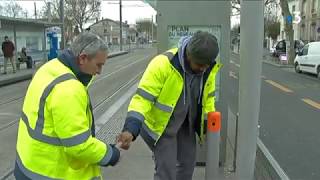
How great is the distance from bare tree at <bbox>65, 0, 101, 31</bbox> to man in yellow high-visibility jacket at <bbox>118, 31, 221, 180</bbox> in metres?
50.9

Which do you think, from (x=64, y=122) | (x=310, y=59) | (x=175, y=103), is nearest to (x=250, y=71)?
(x=175, y=103)

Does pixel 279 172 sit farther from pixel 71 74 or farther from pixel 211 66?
pixel 71 74

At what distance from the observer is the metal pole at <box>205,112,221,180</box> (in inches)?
137

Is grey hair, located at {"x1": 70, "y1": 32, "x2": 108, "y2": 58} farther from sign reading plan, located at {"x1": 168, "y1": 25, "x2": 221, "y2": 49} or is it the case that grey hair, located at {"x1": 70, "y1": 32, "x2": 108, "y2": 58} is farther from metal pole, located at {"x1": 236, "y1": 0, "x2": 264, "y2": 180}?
sign reading plan, located at {"x1": 168, "y1": 25, "x2": 221, "y2": 49}

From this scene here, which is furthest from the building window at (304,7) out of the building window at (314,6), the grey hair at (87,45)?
the grey hair at (87,45)

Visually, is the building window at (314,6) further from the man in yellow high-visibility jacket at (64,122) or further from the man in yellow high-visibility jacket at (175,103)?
the man in yellow high-visibility jacket at (64,122)

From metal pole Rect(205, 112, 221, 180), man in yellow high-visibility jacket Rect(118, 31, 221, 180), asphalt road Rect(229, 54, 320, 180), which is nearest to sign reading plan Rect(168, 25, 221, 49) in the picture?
asphalt road Rect(229, 54, 320, 180)

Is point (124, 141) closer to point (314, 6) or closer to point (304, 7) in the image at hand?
point (314, 6)

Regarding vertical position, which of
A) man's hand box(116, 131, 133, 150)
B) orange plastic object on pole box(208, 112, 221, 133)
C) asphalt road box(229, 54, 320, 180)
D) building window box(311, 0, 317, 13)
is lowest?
asphalt road box(229, 54, 320, 180)

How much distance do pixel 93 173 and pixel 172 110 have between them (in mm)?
944

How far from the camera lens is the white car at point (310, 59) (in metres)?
21.8

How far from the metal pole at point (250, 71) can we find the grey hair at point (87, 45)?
3.18 ft

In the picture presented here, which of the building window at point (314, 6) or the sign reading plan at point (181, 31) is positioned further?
the building window at point (314, 6)

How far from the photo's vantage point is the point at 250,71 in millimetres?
3033
